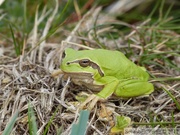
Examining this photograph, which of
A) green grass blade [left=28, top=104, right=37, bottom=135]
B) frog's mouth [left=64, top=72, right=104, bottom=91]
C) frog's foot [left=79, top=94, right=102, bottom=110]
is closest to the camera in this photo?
green grass blade [left=28, top=104, right=37, bottom=135]

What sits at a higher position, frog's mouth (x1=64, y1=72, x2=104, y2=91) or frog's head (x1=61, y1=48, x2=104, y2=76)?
frog's head (x1=61, y1=48, x2=104, y2=76)

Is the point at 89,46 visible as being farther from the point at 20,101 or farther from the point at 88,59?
the point at 20,101

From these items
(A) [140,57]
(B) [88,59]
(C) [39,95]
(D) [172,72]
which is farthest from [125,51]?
(C) [39,95]

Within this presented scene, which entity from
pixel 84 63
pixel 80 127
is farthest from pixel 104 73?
pixel 80 127

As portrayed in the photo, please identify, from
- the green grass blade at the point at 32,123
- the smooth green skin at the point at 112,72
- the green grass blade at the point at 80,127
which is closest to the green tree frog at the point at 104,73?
the smooth green skin at the point at 112,72

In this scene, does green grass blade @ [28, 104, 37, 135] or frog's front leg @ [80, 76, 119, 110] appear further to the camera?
frog's front leg @ [80, 76, 119, 110]

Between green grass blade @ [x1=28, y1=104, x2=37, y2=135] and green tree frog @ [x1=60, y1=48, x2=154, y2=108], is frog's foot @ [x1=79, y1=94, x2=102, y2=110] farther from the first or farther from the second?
green grass blade @ [x1=28, y1=104, x2=37, y2=135]

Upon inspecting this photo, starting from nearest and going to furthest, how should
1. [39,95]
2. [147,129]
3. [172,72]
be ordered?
[147,129] → [39,95] → [172,72]

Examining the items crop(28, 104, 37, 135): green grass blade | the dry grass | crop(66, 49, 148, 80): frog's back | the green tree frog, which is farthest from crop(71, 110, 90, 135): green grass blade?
crop(66, 49, 148, 80): frog's back
